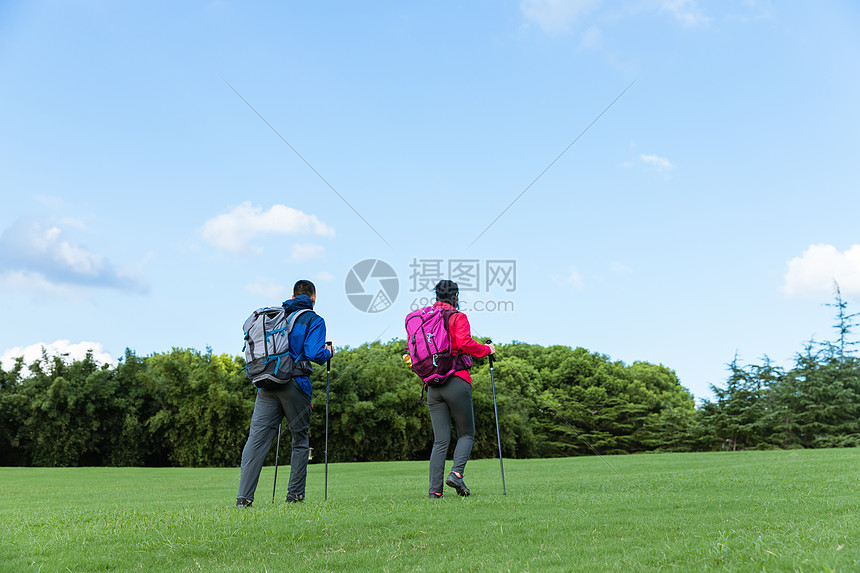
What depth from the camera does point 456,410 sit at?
7250mm

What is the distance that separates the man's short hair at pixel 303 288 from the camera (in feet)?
24.1

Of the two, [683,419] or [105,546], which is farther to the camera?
[683,419]

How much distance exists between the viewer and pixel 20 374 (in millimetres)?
31609

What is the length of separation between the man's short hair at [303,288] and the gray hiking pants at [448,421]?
5.98ft

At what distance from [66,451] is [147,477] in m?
17.0

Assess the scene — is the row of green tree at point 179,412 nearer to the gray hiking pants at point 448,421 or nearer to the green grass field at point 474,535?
the gray hiking pants at point 448,421

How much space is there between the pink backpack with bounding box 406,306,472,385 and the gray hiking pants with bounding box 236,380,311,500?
1360mm

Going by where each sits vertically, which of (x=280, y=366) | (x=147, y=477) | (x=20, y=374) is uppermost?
(x=20, y=374)

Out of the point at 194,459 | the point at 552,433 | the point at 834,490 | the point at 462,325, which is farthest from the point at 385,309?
the point at 552,433

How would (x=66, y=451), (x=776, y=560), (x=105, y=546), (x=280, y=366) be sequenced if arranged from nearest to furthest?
1. (x=776, y=560)
2. (x=105, y=546)
3. (x=280, y=366)
4. (x=66, y=451)

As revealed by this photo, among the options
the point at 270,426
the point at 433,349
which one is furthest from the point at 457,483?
the point at 270,426

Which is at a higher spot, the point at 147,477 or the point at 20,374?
the point at 20,374

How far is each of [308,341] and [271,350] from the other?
1.34ft

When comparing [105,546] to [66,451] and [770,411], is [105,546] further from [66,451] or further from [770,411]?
[770,411]
